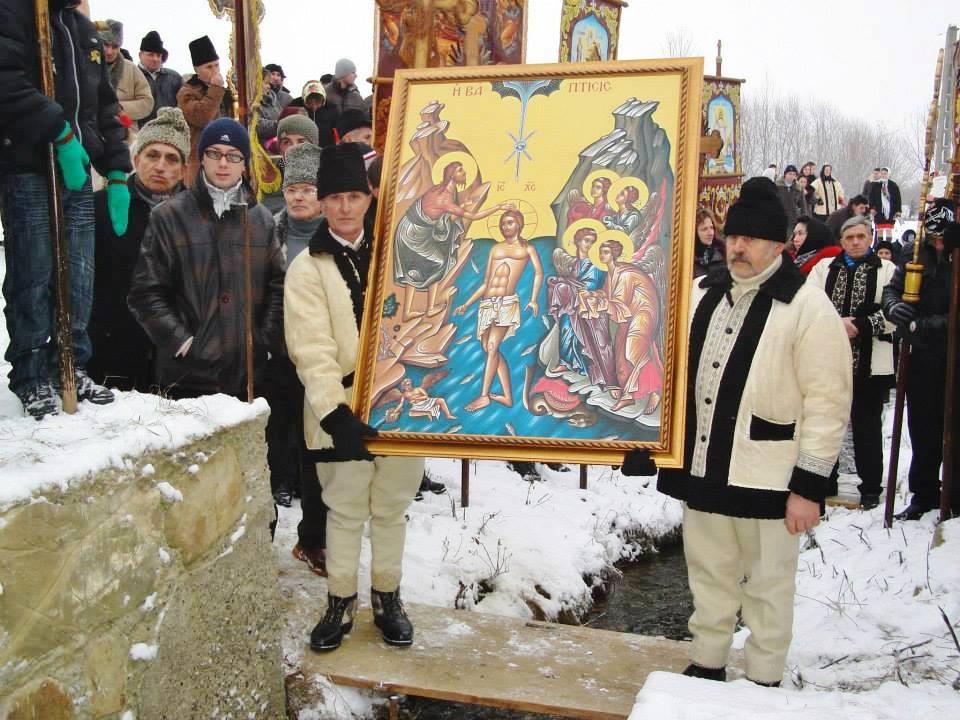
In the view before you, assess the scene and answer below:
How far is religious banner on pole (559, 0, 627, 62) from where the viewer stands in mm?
8242

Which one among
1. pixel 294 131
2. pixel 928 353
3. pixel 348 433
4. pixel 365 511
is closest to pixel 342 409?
pixel 348 433

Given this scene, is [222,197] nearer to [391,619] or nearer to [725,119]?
[391,619]

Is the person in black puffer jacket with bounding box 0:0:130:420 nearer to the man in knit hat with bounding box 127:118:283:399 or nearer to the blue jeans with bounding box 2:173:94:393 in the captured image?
the blue jeans with bounding box 2:173:94:393

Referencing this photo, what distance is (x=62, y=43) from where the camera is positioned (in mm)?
3143

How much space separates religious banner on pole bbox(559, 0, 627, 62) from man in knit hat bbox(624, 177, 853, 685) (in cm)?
539

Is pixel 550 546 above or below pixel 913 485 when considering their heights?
below

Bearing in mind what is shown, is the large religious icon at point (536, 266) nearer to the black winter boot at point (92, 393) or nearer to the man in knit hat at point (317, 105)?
the black winter boot at point (92, 393)

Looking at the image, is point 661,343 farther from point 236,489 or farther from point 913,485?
point 913,485

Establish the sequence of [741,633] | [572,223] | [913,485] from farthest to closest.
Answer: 1. [913,485]
2. [741,633]
3. [572,223]

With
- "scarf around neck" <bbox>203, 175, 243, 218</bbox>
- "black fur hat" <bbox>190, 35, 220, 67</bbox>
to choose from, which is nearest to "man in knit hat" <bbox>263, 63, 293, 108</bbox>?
"black fur hat" <bbox>190, 35, 220, 67</bbox>

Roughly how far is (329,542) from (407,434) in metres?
0.80

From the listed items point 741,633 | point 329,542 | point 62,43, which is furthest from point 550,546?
point 62,43

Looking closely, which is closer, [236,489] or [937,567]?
[236,489]

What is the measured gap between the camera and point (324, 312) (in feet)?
11.3
